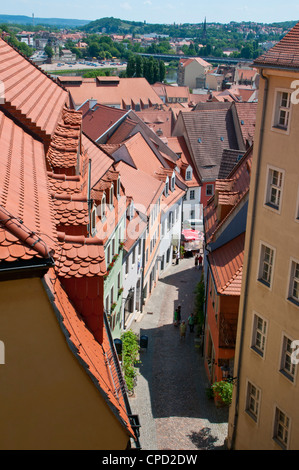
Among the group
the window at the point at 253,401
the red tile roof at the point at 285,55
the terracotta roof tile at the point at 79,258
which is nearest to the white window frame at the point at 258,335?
the window at the point at 253,401

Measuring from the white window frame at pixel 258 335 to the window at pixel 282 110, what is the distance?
673 centimetres

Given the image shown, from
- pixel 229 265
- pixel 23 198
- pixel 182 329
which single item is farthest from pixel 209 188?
pixel 23 198

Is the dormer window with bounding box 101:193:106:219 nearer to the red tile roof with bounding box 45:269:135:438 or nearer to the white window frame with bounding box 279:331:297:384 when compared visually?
the white window frame with bounding box 279:331:297:384

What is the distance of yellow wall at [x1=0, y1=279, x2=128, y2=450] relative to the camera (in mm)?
7996

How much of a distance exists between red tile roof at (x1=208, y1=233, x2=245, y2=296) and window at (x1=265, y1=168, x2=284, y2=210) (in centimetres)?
652

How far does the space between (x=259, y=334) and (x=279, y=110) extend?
26.5ft

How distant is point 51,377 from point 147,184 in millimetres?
32028

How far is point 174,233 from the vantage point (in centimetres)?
5166

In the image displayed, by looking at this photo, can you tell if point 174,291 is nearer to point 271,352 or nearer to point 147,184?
point 147,184

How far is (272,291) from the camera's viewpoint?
18.8 meters

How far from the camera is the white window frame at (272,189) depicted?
57.7 feet

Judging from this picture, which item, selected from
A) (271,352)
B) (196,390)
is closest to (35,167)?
(271,352)

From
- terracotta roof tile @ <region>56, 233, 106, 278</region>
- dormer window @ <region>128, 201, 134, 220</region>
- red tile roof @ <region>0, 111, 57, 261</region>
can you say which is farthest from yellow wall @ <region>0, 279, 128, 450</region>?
dormer window @ <region>128, 201, 134, 220</region>

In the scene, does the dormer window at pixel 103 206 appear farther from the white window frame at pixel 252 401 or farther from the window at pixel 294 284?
the window at pixel 294 284
